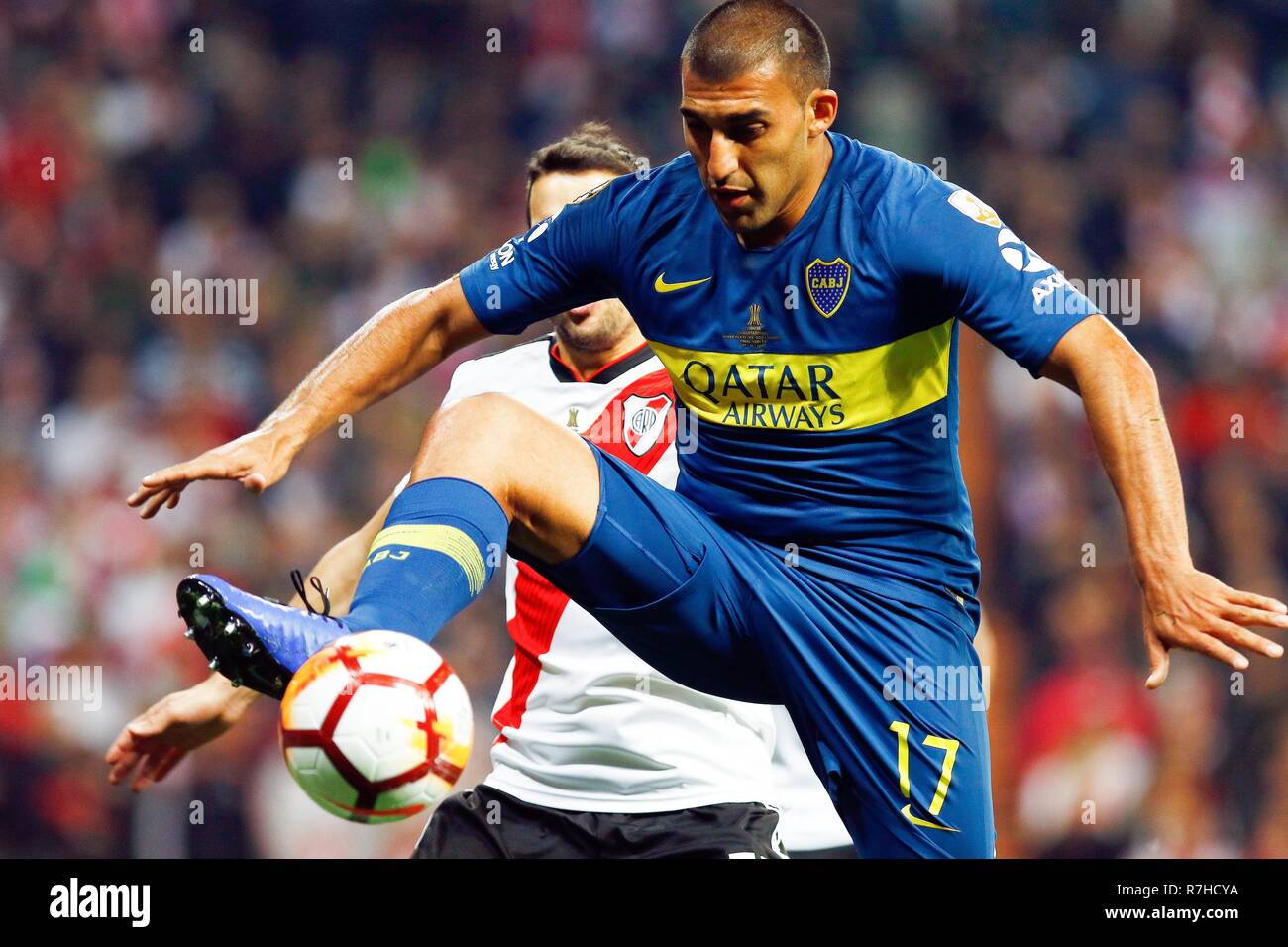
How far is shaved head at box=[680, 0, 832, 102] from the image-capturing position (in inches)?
126

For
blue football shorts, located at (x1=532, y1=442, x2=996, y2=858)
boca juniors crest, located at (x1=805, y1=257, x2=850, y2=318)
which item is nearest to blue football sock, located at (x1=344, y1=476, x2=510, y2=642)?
blue football shorts, located at (x1=532, y1=442, x2=996, y2=858)

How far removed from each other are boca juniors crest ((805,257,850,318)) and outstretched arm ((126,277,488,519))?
75 cm

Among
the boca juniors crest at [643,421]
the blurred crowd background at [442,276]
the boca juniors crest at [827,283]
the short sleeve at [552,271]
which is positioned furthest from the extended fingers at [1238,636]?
the blurred crowd background at [442,276]

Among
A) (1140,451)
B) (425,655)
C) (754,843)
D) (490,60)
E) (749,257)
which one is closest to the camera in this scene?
(425,655)

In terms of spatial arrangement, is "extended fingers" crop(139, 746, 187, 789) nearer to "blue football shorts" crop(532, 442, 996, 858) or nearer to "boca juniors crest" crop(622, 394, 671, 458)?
"blue football shorts" crop(532, 442, 996, 858)

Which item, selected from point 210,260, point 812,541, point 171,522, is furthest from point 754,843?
point 210,260

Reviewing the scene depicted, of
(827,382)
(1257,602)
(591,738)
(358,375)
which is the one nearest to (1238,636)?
(1257,602)

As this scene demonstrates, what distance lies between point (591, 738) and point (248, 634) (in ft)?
4.43

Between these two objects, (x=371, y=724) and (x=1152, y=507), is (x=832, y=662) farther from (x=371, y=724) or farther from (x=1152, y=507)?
(x=371, y=724)

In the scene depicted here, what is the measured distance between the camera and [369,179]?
8750 millimetres

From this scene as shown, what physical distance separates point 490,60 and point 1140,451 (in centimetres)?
673

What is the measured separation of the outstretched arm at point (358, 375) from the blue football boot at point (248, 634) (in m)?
0.53

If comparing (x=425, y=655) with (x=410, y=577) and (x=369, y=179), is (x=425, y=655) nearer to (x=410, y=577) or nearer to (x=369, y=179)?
(x=410, y=577)

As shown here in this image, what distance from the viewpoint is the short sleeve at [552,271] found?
3.51 meters
